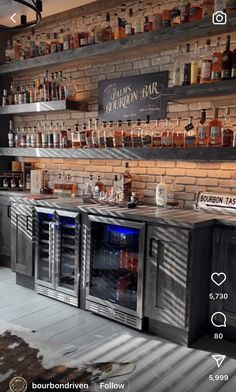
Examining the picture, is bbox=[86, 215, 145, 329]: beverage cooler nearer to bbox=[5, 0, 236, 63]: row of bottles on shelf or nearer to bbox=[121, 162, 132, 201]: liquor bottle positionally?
bbox=[121, 162, 132, 201]: liquor bottle

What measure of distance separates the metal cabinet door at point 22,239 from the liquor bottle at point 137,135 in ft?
4.21

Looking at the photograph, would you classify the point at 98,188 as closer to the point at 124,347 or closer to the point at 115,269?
the point at 115,269

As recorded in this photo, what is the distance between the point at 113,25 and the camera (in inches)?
164

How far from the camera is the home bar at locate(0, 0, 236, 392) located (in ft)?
8.52

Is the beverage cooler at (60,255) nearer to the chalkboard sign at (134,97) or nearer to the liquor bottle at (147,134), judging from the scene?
the liquor bottle at (147,134)

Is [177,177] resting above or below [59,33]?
below

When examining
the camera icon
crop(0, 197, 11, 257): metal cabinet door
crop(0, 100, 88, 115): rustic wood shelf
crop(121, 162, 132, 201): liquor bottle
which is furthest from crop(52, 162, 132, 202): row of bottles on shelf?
the camera icon

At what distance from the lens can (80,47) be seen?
405cm

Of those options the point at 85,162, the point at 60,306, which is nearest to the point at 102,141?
the point at 85,162

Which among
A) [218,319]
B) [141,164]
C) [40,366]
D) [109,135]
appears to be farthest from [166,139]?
[40,366]

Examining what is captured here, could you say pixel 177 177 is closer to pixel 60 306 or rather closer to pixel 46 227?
pixel 46 227

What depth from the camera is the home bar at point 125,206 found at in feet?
8.52

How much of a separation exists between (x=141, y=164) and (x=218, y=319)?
1.70m

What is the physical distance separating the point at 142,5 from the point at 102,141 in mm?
1433
